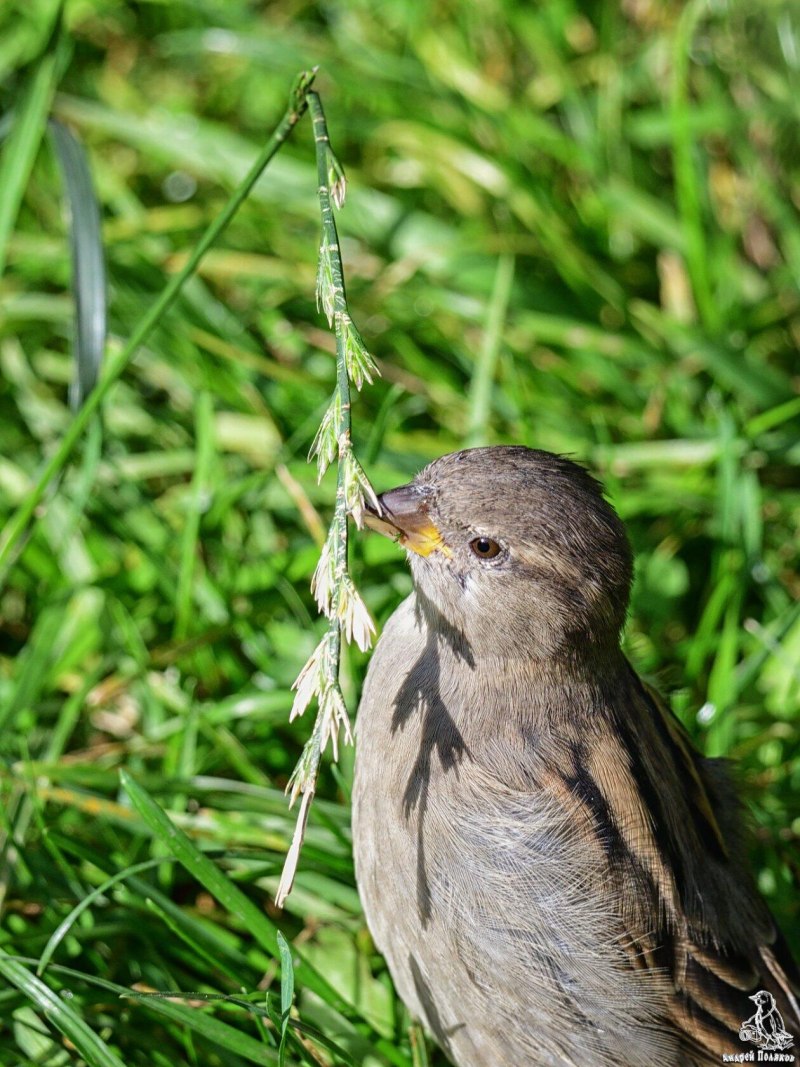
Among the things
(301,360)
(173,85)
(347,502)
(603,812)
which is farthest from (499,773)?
(173,85)

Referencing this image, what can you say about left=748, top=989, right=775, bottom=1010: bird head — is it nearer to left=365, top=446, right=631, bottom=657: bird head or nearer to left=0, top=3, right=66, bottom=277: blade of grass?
left=365, top=446, right=631, bottom=657: bird head

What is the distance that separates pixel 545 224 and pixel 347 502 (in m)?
3.51

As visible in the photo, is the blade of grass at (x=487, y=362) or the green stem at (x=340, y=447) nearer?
the green stem at (x=340, y=447)

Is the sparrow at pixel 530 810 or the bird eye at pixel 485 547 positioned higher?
the bird eye at pixel 485 547

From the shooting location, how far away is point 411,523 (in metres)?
3.35

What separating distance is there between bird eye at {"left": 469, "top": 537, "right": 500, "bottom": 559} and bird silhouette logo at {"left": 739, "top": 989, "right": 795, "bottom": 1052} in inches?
53.2

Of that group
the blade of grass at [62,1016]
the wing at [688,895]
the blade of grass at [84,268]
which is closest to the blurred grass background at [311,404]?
the blade of grass at [62,1016]

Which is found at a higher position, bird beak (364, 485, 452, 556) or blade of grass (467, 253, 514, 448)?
blade of grass (467, 253, 514, 448)

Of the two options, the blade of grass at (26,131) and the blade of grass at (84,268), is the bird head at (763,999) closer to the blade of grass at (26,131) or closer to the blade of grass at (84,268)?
the blade of grass at (84,268)

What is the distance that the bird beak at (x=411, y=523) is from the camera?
3.34m

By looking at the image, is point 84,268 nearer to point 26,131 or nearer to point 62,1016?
point 26,131

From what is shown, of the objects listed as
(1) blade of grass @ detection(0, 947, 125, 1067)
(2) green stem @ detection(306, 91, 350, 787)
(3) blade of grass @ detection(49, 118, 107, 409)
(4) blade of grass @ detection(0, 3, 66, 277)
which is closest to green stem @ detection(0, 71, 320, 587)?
(3) blade of grass @ detection(49, 118, 107, 409)

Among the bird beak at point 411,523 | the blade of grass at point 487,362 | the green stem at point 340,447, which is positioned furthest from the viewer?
the blade of grass at point 487,362

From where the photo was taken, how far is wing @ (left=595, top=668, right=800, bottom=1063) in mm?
3283
